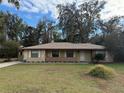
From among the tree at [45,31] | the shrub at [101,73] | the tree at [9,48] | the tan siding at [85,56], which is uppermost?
the tree at [45,31]

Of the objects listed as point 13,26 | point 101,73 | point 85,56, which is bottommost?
point 101,73

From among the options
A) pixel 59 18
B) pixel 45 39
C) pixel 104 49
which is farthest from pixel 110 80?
pixel 45 39

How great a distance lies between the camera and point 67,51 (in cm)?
3506

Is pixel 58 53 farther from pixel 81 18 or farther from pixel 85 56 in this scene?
pixel 81 18

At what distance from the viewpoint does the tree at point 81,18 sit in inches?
1987

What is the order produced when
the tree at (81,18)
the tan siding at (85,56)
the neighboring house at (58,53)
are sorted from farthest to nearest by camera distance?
the tree at (81,18) → the tan siding at (85,56) → the neighboring house at (58,53)

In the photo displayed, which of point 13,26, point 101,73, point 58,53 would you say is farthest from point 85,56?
point 13,26

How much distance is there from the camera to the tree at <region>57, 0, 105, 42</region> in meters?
50.5

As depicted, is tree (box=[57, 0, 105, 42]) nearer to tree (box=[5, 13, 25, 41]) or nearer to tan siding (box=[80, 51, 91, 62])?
tree (box=[5, 13, 25, 41])

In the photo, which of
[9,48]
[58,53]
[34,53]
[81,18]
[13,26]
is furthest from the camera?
[13,26]

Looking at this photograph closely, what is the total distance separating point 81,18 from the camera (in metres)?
50.6

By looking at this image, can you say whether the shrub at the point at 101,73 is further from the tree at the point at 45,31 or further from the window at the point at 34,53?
the tree at the point at 45,31

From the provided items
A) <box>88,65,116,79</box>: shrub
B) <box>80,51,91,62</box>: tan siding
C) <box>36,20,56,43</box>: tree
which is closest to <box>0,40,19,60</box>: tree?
<box>80,51,91,62</box>: tan siding

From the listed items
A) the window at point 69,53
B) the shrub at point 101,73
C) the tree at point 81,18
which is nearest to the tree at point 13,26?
the tree at point 81,18
